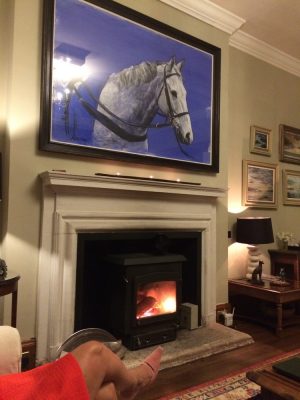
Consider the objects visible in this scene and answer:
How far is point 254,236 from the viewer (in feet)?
11.8

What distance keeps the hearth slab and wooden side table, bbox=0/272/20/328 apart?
0.85 metres

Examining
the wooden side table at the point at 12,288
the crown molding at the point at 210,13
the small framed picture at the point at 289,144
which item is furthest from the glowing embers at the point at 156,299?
the crown molding at the point at 210,13

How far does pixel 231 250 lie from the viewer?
3947 millimetres

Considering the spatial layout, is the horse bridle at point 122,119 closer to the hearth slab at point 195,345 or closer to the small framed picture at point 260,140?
the small framed picture at point 260,140

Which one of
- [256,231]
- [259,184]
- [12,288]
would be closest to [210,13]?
[259,184]

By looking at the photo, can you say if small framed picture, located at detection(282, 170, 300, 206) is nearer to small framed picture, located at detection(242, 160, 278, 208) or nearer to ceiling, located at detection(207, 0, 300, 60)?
small framed picture, located at detection(242, 160, 278, 208)

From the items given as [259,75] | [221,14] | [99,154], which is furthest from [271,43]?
[99,154]

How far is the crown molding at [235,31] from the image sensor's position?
3404 millimetres

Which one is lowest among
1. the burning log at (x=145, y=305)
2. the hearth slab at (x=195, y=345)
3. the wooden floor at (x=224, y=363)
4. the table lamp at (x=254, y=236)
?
the wooden floor at (x=224, y=363)

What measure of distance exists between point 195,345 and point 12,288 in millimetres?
1530

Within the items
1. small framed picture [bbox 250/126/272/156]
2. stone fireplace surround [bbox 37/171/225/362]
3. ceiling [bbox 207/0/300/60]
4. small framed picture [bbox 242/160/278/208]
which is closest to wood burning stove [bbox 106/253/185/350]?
stone fireplace surround [bbox 37/171/225/362]

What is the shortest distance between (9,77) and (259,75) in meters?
3.05

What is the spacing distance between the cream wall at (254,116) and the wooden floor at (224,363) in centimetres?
87

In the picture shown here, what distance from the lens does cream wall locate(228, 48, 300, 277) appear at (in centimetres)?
400
